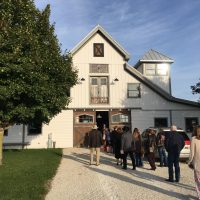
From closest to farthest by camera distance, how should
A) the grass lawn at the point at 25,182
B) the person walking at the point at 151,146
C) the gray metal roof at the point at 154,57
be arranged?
1. the grass lawn at the point at 25,182
2. the person walking at the point at 151,146
3. the gray metal roof at the point at 154,57

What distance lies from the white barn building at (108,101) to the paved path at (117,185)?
14.9 metres

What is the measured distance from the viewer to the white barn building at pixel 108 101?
2986 centimetres

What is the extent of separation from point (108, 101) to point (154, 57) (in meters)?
7.60

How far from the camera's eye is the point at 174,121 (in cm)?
3100

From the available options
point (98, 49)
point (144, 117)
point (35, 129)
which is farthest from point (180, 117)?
point (35, 129)

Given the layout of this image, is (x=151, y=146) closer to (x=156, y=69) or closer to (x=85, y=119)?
(x=85, y=119)

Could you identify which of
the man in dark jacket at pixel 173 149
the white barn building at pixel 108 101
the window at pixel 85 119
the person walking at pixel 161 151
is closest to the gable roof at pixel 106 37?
the white barn building at pixel 108 101

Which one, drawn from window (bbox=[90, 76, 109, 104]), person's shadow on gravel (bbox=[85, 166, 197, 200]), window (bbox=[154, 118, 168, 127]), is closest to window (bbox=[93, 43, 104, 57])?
window (bbox=[90, 76, 109, 104])

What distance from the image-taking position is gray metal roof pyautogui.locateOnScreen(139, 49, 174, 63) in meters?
34.1

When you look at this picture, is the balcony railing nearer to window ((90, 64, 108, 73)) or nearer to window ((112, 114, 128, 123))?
window ((112, 114, 128, 123))

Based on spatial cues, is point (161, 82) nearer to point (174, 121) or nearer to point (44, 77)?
point (174, 121)

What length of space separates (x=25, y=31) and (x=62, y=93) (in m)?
6.15

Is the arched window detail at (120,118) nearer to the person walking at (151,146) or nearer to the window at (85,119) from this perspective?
the window at (85,119)

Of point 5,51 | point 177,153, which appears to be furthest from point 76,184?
point 5,51
